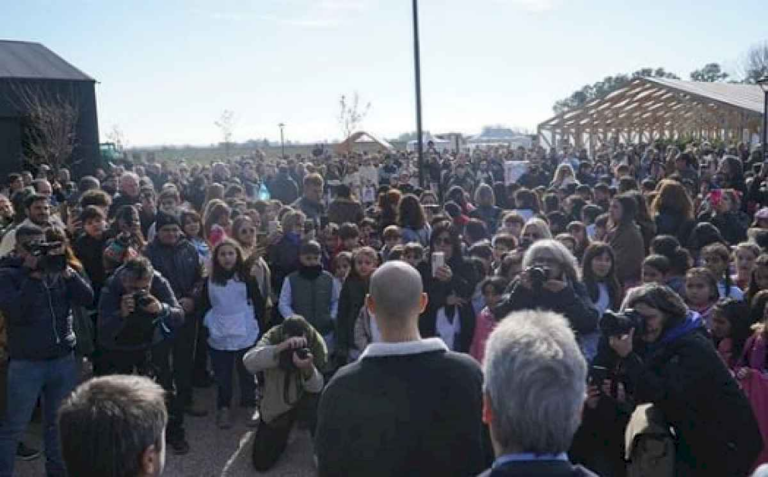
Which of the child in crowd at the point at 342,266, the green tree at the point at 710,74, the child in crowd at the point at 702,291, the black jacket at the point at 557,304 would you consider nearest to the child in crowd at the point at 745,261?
the child in crowd at the point at 702,291

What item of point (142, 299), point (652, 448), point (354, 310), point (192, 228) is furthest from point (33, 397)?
point (652, 448)

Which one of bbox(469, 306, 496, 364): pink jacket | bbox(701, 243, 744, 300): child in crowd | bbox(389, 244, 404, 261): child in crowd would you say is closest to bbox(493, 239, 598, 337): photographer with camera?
bbox(469, 306, 496, 364): pink jacket

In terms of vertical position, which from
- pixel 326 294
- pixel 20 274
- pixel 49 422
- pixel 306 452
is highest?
pixel 20 274

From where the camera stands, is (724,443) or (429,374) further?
(724,443)

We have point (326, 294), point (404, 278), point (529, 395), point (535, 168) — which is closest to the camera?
point (529, 395)

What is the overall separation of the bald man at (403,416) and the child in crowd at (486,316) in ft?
7.84

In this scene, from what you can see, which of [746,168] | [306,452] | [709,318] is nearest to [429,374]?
[709,318]

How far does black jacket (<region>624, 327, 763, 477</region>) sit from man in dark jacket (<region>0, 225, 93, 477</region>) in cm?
356

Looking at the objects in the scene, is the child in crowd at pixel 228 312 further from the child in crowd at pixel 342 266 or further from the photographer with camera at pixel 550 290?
the photographer with camera at pixel 550 290

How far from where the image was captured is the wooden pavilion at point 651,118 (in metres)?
28.6

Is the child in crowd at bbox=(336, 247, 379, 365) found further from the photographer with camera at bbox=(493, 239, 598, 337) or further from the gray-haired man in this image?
the gray-haired man

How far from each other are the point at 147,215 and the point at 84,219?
6.68ft

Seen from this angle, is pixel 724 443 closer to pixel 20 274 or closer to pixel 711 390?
pixel 711 390

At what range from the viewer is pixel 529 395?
1.84 meters
